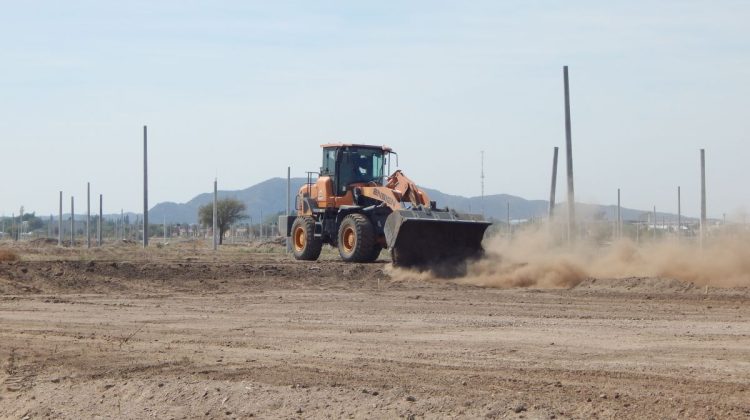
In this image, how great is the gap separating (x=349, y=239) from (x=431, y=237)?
4115 mm

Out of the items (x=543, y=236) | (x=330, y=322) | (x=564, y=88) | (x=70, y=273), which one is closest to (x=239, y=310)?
(x=330, y=322)

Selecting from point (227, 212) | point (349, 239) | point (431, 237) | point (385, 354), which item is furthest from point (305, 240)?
point (227, 212)

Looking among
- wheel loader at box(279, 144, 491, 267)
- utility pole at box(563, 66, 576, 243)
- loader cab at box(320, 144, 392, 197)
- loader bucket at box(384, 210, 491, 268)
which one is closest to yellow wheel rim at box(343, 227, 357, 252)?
wheel loader at box(279, 144, 491, 267)

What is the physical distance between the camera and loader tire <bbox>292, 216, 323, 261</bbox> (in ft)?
110

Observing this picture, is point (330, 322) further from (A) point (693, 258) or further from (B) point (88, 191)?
(B) point (88, 191)

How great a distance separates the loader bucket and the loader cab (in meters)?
4.47

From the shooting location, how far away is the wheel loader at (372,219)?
27.5 m

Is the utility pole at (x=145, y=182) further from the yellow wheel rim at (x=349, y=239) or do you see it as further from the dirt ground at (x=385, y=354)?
the dirt ground at (x=385, y=354)

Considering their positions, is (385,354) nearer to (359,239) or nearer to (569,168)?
(359,239)

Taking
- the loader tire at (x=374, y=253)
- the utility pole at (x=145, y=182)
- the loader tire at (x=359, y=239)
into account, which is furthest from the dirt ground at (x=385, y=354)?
the utility pole at (x=145, y=182)

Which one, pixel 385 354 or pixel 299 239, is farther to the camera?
pixel 299 239

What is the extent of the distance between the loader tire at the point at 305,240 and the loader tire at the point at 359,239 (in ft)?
8.56

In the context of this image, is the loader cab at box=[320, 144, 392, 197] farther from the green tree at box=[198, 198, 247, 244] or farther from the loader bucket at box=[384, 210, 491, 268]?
the green tree at box=[198, 198, 247, 244]

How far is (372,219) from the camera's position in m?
30.7
